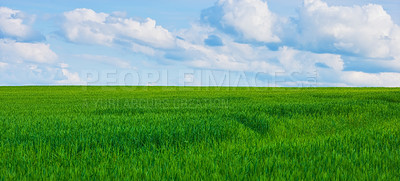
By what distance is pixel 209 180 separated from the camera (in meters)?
4.76

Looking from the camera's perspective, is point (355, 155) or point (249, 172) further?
point (355, 155)

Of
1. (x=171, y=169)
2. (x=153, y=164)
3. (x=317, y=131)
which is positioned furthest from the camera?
(x=317, y=131)

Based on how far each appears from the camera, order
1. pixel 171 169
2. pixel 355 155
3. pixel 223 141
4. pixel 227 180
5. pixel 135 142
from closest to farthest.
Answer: pixel 227 180, pixel 171 169, pixel 355 155, pixel 135 142, pixel 223 141

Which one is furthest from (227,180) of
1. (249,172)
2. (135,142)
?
(135,142)

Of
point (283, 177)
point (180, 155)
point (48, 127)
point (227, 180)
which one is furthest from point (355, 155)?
point (48, 127)

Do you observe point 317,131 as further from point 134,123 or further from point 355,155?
point 134,123

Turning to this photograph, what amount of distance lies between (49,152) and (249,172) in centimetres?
445

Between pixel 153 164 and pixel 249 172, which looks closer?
pixel 249 172

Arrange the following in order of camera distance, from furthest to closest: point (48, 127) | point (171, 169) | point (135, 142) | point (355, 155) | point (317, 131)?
point (317, 131), point (48, 127), point (135, 142), point (355, 155), point (171, 169)

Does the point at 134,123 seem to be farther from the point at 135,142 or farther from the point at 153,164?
the point at 153,164

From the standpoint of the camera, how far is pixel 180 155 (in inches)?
258

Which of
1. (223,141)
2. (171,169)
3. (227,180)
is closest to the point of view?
(227,180)

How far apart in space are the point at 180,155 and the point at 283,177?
2.44m

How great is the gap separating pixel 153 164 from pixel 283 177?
92.8 inches
